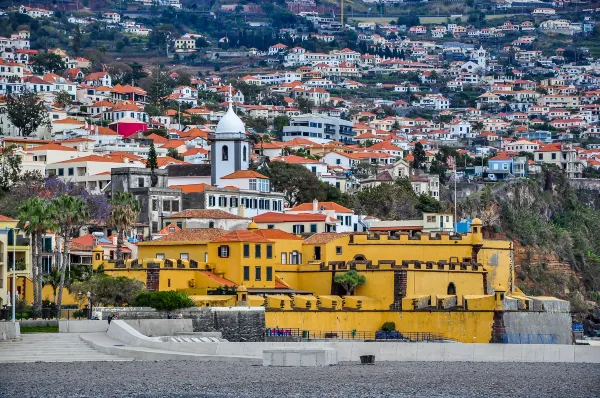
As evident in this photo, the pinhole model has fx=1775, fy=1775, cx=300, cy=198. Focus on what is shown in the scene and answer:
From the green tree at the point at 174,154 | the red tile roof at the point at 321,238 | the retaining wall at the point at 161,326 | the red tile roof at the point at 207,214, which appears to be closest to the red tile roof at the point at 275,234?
the red tile roof at the point at 321,238

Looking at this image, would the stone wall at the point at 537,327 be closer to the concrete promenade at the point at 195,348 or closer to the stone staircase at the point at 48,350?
the concrete promenade at the point at 195,348

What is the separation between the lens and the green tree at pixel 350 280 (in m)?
80.8

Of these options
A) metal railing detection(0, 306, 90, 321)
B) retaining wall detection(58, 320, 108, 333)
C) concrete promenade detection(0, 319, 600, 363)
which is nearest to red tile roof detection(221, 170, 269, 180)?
metal railing detection(0, 306, 90, 321)

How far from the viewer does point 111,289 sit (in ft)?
246

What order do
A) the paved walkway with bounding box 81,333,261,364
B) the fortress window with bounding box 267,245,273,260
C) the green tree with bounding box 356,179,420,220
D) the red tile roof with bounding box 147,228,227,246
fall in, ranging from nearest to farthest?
the paved walkway with bounding box 81,333,261,364 < the fortress window with bounding box 267,245,273,260 < the red tile roof with bounding box 147,228,227,246 < the green tree with bounding box 356,179,420,220

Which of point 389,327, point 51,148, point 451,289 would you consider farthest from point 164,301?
point 51,148

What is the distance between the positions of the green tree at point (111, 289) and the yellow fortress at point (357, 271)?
2032 mm

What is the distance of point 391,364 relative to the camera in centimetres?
6756

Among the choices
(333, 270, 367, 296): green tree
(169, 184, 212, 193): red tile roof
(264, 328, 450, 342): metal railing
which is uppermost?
(169, 184, 212, 193): red tile roof

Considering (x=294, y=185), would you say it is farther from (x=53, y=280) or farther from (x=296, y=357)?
(x=296, y=357)

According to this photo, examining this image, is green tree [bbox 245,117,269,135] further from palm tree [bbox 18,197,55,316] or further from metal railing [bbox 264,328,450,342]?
palm tree [bbox 18,197,55,316]

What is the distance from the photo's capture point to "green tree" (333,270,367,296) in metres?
80.8

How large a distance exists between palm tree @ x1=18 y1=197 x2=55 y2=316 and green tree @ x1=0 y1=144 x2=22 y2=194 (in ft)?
106

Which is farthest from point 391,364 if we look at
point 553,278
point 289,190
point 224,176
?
point 553,278
